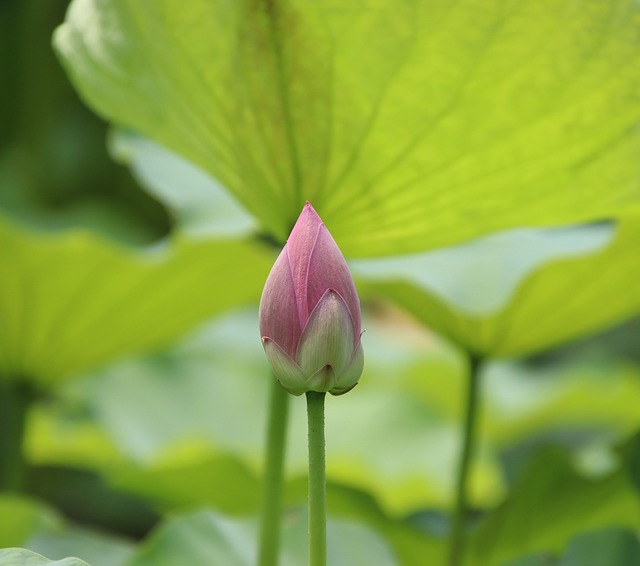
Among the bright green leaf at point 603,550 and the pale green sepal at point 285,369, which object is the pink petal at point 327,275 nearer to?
the pale green sepal at point 285,369

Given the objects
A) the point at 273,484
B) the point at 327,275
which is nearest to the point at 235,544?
the point at 273,484

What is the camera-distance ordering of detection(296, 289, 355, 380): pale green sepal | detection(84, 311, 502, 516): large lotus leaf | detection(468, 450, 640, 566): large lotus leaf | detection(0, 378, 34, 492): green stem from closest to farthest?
detection(296, 289, 355, 380): pale green sepal < detection(468, 450, 640, 566): large lotus leaf < detection(0, 378, 34, 492): green stem < detection(84, 311, 502, 516): large lotus leaf

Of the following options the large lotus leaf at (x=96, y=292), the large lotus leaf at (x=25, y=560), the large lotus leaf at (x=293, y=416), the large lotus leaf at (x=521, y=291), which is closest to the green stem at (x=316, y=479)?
the large lotus leaf at (x=25, y=560)

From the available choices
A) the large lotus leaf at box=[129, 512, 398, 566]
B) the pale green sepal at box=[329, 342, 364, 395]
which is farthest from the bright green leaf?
the pale green sepal at box=[329, 342, 364, 395]

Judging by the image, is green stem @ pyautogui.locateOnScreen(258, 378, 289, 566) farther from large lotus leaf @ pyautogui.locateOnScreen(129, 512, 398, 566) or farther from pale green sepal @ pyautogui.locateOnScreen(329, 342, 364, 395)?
pale green sepal @ pyautogui.locateOnScreen(329, 342, 364, 395)

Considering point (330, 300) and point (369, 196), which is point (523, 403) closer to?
point (369, 196)

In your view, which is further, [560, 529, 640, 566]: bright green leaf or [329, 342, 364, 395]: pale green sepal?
[560, 529, 640, 566]: bright green leaf
